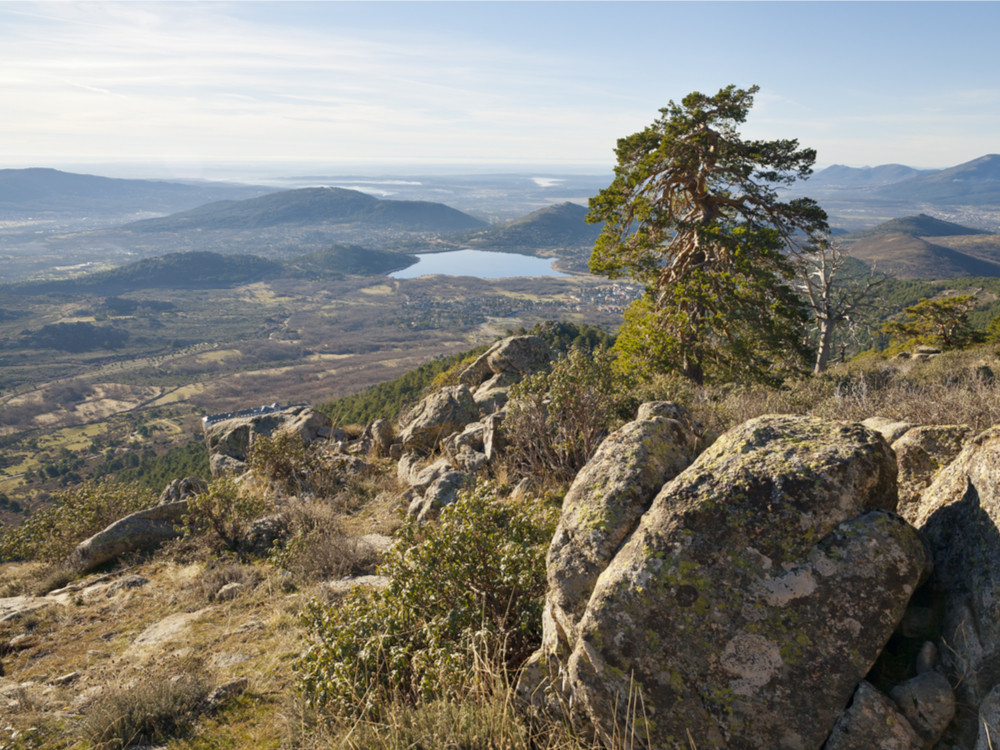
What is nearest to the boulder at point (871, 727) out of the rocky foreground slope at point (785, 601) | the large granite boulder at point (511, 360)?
the rocky foreground slope at point (785, 601)

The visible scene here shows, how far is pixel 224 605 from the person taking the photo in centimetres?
779

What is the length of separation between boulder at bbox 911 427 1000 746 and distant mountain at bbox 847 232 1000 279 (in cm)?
16353

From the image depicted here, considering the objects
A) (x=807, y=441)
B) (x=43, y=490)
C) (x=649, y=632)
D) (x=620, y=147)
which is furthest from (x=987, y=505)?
(x=43, y=490)

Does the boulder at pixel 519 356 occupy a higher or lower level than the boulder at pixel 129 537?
higher

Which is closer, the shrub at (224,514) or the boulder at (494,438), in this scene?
the shrub at (224,514)

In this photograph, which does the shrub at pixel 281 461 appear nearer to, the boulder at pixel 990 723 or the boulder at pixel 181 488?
the boulder at pixel 181 488

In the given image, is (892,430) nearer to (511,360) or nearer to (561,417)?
(561,417)

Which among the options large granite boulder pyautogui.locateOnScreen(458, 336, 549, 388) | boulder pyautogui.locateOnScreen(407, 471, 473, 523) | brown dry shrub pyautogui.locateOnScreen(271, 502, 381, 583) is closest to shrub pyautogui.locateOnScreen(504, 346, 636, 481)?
boulder pyautogui.locateOnScreen(407, 471, 473, 523)

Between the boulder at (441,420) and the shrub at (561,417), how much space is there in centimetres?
431

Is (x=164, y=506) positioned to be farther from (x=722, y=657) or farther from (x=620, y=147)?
(x=620, y=147)

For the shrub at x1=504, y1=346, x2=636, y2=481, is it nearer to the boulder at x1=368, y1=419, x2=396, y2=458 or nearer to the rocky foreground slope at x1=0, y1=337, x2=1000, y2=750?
the rocky foreground slope at x1=0, y1=337, x2=1000, y2=750

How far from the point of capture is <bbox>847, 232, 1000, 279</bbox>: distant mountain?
145m

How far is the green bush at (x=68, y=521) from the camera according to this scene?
1189cm

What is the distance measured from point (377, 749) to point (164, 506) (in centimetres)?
1002
